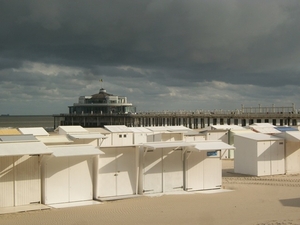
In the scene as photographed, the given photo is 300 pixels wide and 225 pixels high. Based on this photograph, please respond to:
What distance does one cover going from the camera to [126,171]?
14992 mm

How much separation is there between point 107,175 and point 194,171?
3469 mm

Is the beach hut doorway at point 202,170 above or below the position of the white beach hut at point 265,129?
below

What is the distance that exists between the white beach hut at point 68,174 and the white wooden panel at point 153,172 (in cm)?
200

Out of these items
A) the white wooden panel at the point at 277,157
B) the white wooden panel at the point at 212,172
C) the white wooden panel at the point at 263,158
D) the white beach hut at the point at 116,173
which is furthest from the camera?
the white wooden panel at the point at 277,157

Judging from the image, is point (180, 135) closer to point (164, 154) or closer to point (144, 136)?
point (144, 136)

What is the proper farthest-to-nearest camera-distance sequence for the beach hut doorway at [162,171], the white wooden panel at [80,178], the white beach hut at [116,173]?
the beach hut doorway at [162,171]
the white beach hut at [116,173]
the white wooden panel at [80,178]

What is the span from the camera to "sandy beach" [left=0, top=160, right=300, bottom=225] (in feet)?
37.9

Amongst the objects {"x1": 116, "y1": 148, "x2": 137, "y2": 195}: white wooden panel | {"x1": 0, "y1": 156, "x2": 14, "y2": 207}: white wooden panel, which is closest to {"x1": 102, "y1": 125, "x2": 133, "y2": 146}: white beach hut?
{"x1": 116, "y1": 148, "x2": 137, "y2": 195}: white wooden panel

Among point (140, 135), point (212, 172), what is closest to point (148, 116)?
point (140, 135)

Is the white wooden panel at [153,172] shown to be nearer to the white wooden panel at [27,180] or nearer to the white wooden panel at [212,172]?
the white wooden panel at [212,172]

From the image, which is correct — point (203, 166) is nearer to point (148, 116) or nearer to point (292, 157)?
point (292, 157)

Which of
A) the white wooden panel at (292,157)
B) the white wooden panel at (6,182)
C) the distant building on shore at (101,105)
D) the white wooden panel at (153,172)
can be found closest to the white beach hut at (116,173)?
the white wooden panel at (153,172)

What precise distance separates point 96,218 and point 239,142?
11557mm

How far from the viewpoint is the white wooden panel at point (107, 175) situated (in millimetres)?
14469
